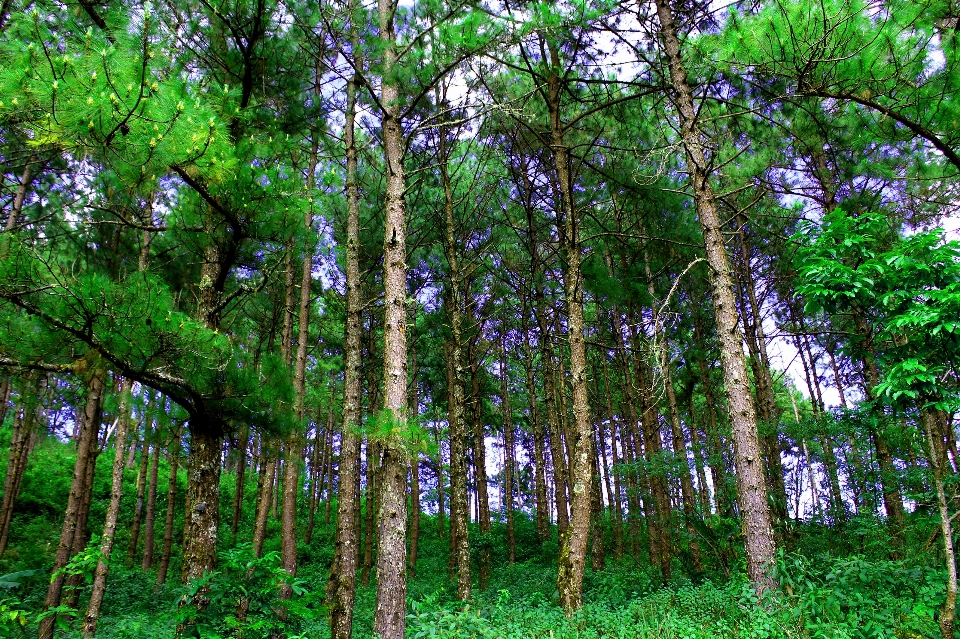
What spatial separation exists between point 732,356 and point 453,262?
576cm

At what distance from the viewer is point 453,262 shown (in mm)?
10109

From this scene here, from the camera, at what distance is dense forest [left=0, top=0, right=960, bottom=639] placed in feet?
13.9

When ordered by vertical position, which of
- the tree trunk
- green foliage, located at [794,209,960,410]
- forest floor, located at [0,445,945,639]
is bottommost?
forest floor, located at [0,445,945,639]

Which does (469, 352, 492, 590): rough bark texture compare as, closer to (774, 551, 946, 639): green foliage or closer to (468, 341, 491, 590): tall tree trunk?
(468, 341, 491, 590): tall tree trunk

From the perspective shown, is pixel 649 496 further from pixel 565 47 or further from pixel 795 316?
pixel 565 47

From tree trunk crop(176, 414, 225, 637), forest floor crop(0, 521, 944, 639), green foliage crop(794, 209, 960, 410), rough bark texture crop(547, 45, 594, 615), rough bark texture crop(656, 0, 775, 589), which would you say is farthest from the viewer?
rough bark texture crop(547, 45, 594, 615)

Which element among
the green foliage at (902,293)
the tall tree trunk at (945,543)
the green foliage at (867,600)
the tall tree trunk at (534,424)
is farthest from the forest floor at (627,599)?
the tall tree trunk at (534,424)

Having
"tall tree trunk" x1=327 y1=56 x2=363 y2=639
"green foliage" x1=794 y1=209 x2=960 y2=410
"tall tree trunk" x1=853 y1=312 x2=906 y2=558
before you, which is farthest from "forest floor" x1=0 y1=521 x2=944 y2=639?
"tall tree trunk" x1=853 y1=312 x2=906 y2=558

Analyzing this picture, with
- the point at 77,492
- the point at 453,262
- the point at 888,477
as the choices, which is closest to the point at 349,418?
the point at 453,262

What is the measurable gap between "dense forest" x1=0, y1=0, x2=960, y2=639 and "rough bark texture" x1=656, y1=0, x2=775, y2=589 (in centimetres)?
4

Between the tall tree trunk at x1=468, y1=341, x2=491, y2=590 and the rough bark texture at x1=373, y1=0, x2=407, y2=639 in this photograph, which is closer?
the rough bark texture at x1=373, y1=0, x2=407, y2=639

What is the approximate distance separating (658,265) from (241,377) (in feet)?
30.9

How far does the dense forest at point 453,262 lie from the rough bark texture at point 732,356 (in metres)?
0.04

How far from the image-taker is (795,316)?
1454cm
